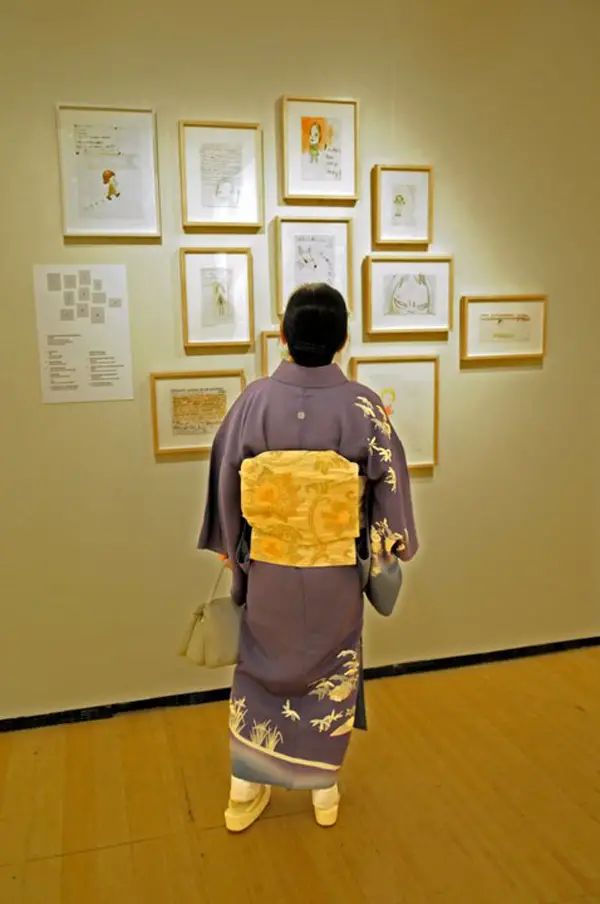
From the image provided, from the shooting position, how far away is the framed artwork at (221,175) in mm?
2504

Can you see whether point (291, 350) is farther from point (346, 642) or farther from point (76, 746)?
point (76, 746)

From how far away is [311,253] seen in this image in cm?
263

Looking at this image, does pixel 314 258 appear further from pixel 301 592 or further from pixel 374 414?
pixel 301 592

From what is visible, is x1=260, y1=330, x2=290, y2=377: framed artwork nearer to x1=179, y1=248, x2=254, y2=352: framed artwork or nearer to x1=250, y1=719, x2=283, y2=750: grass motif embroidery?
x1=179, y1=248, x2=254, y2=352: framed artwork

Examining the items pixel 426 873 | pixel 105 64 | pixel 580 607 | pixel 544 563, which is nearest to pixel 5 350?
pixel 105 64

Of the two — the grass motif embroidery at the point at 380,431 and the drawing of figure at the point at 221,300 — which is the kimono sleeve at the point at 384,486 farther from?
the drawing of figure at the point at 221,300

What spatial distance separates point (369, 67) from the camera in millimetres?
2617

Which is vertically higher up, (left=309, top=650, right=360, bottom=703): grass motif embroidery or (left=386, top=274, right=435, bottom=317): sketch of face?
(left=386, top=274, right=435, bottom=317): sketch of face

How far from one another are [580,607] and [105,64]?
105 inches

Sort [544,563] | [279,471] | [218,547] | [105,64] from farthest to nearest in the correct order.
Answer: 1. [544,563]
2. [105,64]
3. [218,547]
4. [279,471]

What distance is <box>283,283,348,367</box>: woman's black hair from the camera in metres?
1.89

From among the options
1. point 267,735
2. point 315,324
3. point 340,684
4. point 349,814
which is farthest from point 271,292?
point 349,814

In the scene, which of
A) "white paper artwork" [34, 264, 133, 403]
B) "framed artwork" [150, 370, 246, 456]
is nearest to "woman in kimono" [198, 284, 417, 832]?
"framed artwork" [150, 370, 246, 456]

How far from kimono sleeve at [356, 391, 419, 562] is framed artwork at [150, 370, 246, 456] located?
77cm
